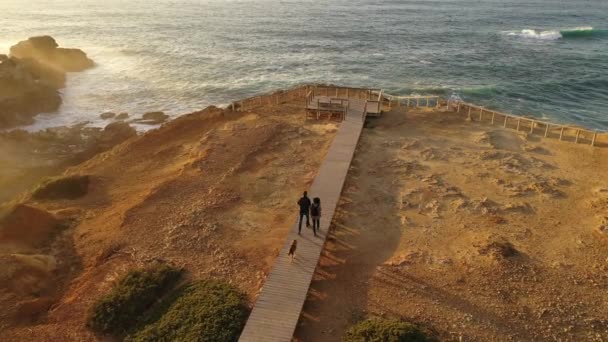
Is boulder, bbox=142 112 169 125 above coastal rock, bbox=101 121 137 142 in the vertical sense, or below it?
above

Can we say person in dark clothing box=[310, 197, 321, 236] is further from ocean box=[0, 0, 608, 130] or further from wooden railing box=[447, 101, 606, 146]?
ocean box=[0, 0, 608, 130]

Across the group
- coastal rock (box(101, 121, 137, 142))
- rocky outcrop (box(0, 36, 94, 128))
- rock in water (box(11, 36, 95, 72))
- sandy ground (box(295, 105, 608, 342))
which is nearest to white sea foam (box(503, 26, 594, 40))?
sandy ground (box(295, 105, 608, 342))

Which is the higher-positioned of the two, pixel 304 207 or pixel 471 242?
pixel 304 207

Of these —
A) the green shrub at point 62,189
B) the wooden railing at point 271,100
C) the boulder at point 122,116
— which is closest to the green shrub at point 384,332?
the green shrub at point 62,189

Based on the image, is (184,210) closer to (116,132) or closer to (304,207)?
(304,207)

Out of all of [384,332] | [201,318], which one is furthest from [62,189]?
[384,332]

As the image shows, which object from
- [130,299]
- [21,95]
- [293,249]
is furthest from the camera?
[21,95]
